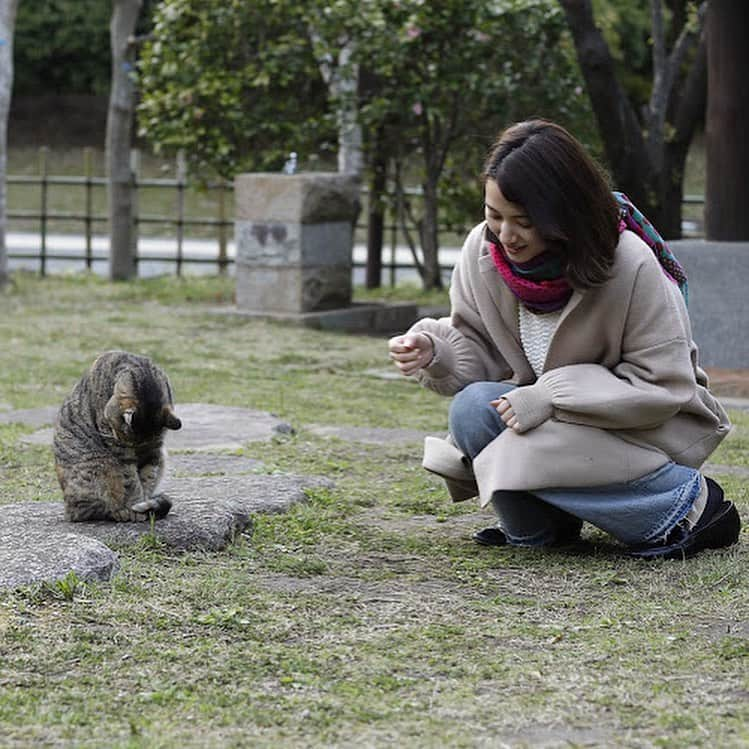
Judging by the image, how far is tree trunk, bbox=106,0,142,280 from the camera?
1311 cm

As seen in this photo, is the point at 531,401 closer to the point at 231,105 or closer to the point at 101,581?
the point at 101,581

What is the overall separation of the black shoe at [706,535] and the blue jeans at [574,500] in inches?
1.5

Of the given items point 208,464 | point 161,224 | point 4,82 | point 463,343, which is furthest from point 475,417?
point 161,224

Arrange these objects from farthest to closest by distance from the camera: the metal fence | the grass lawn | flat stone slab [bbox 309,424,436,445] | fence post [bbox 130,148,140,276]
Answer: the metal fence, fence post [bbox 130,148,140,276], flat stone slab [bbox 309,424,436,445], the grass lawn

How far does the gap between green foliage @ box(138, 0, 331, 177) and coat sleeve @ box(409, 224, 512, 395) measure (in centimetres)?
803

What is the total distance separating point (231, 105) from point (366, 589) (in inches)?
→ 355

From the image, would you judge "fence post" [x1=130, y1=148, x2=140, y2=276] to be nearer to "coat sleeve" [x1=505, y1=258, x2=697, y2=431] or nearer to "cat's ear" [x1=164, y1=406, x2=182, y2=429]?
"cat's ear" [x1=164, y1=406, x2=182, y2=429]

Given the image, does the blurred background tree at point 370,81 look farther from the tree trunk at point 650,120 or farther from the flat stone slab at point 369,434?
the flat stone slab at point 369,434

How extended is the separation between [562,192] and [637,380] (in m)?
0.52

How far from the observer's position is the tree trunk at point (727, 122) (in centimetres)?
811

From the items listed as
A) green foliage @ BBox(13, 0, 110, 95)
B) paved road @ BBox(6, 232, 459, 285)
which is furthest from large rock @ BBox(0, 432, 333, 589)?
green foliage @ BBox(13, 0, 110, 95)

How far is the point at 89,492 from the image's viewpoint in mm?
3947

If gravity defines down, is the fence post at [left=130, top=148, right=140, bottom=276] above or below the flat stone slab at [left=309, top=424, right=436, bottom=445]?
above

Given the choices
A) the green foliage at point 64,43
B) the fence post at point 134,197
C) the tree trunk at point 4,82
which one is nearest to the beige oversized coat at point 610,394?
the tree trunk at point 4,82
